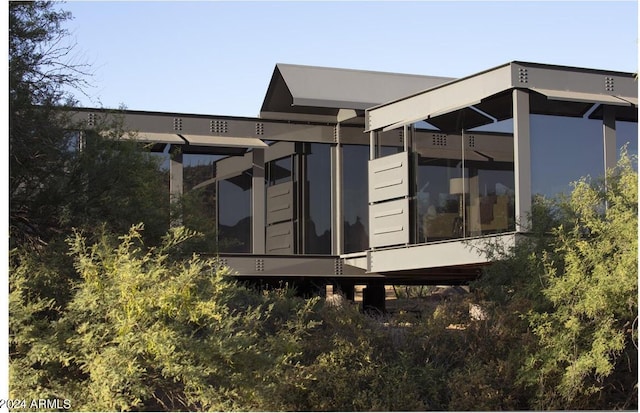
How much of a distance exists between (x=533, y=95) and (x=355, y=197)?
5.16m

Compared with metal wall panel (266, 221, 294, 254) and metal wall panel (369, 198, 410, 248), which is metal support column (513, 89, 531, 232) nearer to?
metal wall panel (369, 198, 410, 248)

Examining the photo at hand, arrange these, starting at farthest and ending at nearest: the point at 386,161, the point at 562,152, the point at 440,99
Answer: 1. the point at 386,161
2. the point at 440,99
3. the point at 562,152

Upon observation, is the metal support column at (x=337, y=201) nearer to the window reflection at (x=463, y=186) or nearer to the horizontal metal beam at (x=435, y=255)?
the horizontal metal beam at (x=435, y=255)

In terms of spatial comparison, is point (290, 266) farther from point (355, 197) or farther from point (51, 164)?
point (51, 164)

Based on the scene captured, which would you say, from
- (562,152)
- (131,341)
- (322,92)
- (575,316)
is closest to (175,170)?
(322,92)

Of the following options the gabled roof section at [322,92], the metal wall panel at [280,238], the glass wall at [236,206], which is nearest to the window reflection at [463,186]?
the gabled roof section at [322,92]

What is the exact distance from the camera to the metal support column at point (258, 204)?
60.8ft

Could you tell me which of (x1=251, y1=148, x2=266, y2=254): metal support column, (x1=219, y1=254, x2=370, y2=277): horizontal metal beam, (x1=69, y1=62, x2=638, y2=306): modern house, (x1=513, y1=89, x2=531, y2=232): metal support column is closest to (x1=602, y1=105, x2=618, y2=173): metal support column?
(x1=69, y1=62, x2=638, y2=306): modern house

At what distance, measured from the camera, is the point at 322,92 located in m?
18.5

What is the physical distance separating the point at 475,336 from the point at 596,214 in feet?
7.18

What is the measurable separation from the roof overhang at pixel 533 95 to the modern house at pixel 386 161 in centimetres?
2

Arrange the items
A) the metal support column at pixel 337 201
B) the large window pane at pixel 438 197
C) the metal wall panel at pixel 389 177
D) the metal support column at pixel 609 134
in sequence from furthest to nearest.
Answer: the metal support column at pixel 337 201 < the metal wall panel at pixel 389 177 < the large window pane at pixel 438 197 < the metal support column at pixel 609 134

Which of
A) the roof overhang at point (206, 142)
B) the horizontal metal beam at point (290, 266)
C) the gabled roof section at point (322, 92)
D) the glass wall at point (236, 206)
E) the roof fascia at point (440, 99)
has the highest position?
the gabled roof section at point (322, 92)

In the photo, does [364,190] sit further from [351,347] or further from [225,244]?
[351,347]
